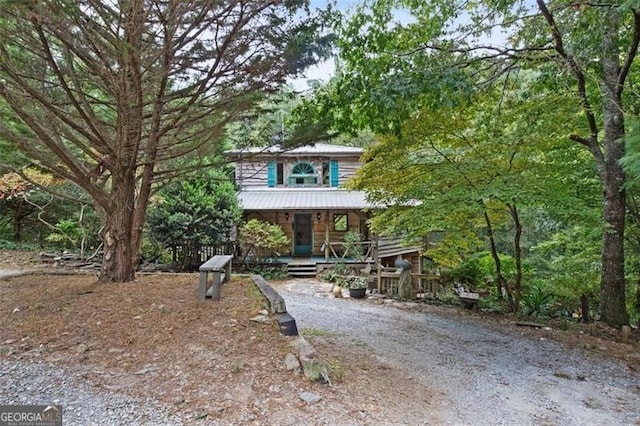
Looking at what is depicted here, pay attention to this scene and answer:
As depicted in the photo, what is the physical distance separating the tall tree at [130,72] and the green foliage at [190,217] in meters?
5.66

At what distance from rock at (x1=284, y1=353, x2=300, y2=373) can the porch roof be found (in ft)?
32.1

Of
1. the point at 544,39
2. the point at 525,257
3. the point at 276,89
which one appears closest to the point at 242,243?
the point at 276,89

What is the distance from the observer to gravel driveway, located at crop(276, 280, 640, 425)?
3.31 meters

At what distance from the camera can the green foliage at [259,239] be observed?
499 inches

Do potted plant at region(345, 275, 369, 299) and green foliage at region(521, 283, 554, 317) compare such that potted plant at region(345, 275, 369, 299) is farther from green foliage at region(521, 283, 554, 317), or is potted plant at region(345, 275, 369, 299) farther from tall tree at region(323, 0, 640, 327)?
tall tree at region(323, 0, 640, 327)

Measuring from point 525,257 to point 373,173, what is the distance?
13.5 m

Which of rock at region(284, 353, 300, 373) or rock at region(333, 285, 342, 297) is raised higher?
rock at region(284, 353, 300, 373)

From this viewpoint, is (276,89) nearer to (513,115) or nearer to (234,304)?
(234,304)

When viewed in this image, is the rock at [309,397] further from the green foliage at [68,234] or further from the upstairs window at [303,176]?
the upstairs window at [303,176]

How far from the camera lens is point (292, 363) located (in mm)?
3295

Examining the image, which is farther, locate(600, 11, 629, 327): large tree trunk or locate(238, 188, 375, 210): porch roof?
locate(238, 188, 375, 210): porch roof

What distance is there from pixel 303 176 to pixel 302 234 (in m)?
2.66

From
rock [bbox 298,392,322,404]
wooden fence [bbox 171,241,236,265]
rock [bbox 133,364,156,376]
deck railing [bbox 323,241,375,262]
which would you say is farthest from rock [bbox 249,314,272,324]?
deck railing [bbox 323,241,375,262]

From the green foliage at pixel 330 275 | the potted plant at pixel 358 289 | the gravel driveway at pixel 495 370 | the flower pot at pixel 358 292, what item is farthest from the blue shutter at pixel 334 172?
the gravel driveway at pixel 495 370
